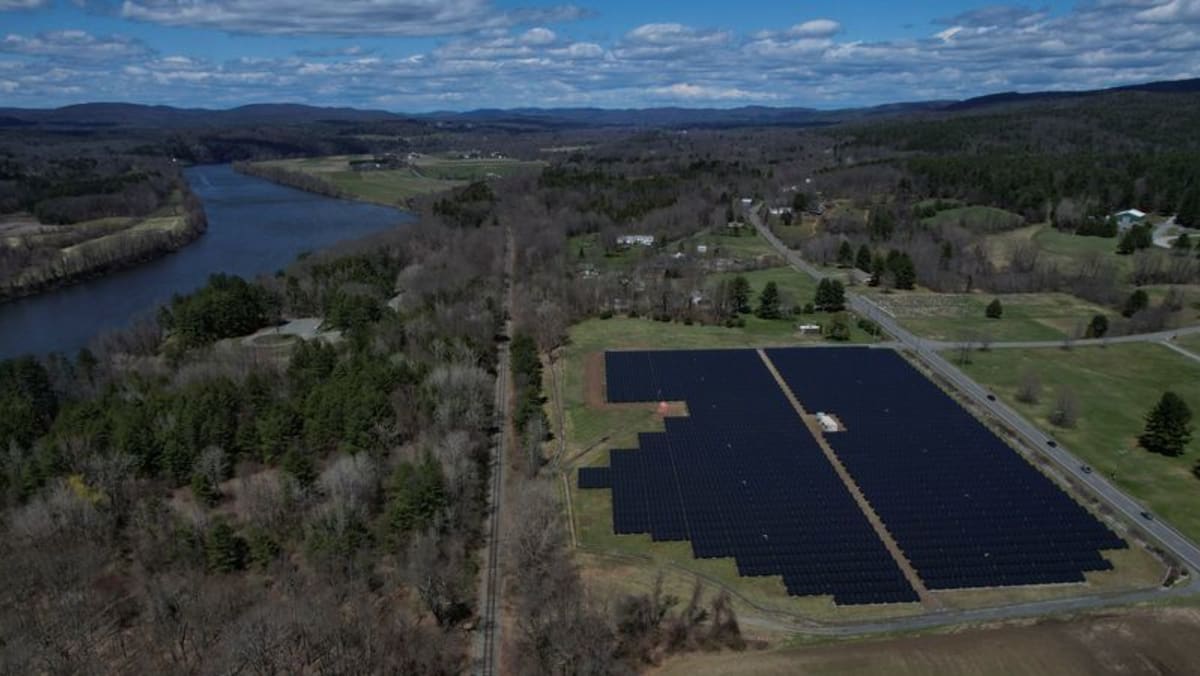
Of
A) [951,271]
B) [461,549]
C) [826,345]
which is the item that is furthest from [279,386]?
[951,271]

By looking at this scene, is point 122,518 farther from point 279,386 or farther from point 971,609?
point 971,609

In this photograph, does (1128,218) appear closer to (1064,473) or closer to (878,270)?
(878,270)

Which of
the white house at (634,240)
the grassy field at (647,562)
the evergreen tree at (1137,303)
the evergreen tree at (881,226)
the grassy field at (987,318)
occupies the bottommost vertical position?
the grassy field at (647,562)

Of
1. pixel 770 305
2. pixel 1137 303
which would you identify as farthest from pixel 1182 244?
pixel 770 305

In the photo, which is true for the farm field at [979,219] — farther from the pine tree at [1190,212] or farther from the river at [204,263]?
the river at [204,263]

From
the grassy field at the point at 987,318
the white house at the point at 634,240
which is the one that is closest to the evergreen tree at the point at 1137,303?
the grassy field at the point at 987,318

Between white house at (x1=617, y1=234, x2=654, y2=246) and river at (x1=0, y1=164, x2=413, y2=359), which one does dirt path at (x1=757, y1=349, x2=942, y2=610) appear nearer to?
white house at (x1=617, y1=234, x2=654, y2=246)

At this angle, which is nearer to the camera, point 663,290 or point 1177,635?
point 1177,635
